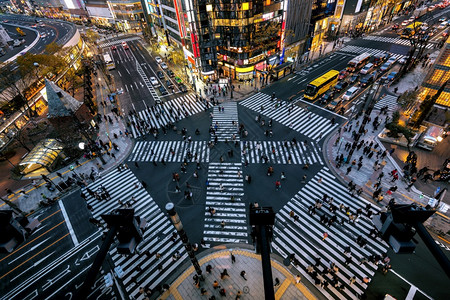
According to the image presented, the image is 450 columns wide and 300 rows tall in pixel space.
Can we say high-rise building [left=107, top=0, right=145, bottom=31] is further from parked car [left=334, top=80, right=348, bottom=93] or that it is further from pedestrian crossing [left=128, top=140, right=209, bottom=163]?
parked car [left=334, top=80, right=348, bottom=93]

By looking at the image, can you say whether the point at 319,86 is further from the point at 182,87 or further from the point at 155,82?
the point at 155,82

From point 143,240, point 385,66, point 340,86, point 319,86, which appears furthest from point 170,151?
point 385,66

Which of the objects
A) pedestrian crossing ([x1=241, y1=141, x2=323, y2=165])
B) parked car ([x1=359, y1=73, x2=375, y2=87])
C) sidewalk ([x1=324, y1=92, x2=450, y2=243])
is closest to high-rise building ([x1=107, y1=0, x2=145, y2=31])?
parked car ([x1=359, y1=73, x2=375, y2=87])

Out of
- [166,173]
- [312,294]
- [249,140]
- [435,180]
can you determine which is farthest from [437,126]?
[166,173]

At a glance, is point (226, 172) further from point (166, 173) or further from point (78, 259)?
point (78, 259)

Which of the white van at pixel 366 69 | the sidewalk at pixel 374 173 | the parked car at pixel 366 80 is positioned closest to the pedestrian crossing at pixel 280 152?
the sidewalk at pixel 374 173

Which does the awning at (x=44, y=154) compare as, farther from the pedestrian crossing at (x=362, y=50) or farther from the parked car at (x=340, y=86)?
the pedestrian crossing at (x=362, y=50)
